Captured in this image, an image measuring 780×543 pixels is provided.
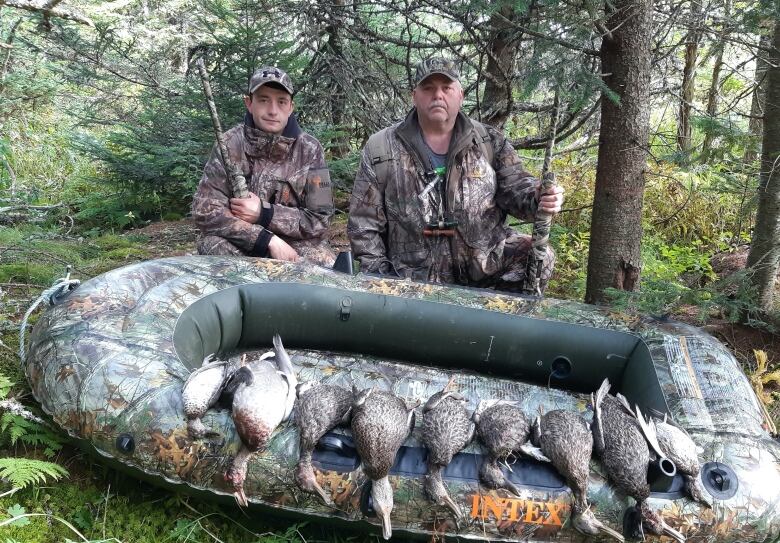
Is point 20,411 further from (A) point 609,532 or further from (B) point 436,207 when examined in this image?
(B) point 436,207

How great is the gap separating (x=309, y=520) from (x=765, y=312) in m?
3.80

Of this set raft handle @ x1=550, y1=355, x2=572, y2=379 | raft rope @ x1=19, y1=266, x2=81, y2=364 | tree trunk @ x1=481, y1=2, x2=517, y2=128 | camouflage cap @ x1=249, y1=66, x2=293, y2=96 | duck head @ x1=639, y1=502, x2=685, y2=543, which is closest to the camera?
duck head @ x1=639, y1=502, x2=685, y2=543

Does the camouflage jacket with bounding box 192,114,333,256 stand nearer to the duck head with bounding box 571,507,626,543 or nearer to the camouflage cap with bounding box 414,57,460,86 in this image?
the camouflage cap with bounding box 414,57,460,86

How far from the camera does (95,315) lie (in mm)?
3701

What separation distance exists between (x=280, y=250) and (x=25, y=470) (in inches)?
100

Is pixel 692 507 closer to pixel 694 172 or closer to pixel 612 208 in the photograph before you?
pixel 612 208

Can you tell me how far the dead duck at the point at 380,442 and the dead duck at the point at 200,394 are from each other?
2.25 feet

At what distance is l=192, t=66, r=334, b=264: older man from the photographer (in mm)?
5227

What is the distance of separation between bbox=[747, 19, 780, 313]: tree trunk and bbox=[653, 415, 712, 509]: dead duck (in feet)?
7.12

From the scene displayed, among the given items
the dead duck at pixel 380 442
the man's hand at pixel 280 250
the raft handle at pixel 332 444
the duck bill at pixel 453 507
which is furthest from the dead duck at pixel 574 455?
the man's hand at pixel 280 250

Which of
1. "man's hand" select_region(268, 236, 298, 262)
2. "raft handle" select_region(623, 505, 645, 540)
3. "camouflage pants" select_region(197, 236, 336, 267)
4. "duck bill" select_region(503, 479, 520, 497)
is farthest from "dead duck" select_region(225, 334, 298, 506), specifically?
"man's hand" select_region(268, 236, 298, 262)

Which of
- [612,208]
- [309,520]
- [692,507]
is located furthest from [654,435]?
[612,208]

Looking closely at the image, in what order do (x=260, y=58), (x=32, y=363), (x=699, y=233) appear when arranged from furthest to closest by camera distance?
1. (x=699, y=233)
2. (x=260, y=58)
3. (x=32, y=363)

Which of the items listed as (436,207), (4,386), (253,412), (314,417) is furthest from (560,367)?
(4,386)
